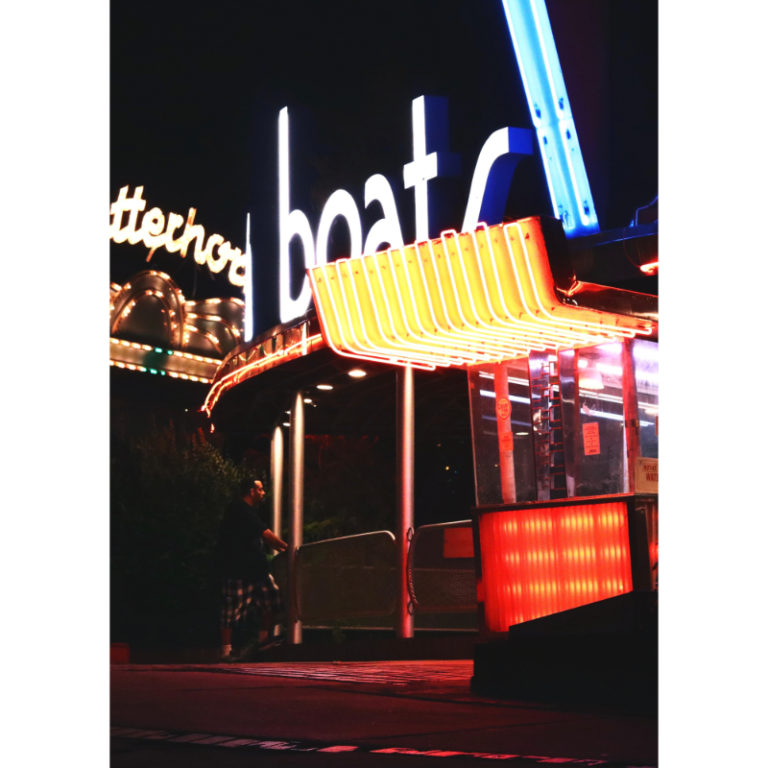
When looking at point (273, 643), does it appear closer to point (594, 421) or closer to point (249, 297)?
point (249, 297)

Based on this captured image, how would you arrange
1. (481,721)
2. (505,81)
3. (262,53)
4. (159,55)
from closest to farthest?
(481,721)
(505,81)
(159,55)
(262,53)

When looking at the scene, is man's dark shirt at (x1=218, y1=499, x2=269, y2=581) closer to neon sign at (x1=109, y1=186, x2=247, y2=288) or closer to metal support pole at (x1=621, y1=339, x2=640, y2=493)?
metal support pole at (x1=621, y1=339, x2=640, y2=493)

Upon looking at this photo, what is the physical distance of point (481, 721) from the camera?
5.76 m

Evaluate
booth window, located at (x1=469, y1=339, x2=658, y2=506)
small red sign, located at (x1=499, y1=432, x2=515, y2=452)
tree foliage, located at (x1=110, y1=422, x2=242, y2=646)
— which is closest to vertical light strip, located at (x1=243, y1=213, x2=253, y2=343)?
tree foliage, located at (x1=110, y1=422, x2=242, y2=646)

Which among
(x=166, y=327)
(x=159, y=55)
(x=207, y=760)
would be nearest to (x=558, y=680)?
(x=207, y=760)

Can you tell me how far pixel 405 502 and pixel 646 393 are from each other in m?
4.10

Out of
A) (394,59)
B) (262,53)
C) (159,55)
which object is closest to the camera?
A: (159,55)

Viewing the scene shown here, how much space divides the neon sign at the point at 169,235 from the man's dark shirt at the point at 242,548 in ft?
57.2

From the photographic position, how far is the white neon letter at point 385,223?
1029 cm

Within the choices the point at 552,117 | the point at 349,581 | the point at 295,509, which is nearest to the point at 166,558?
the point at 295,509
